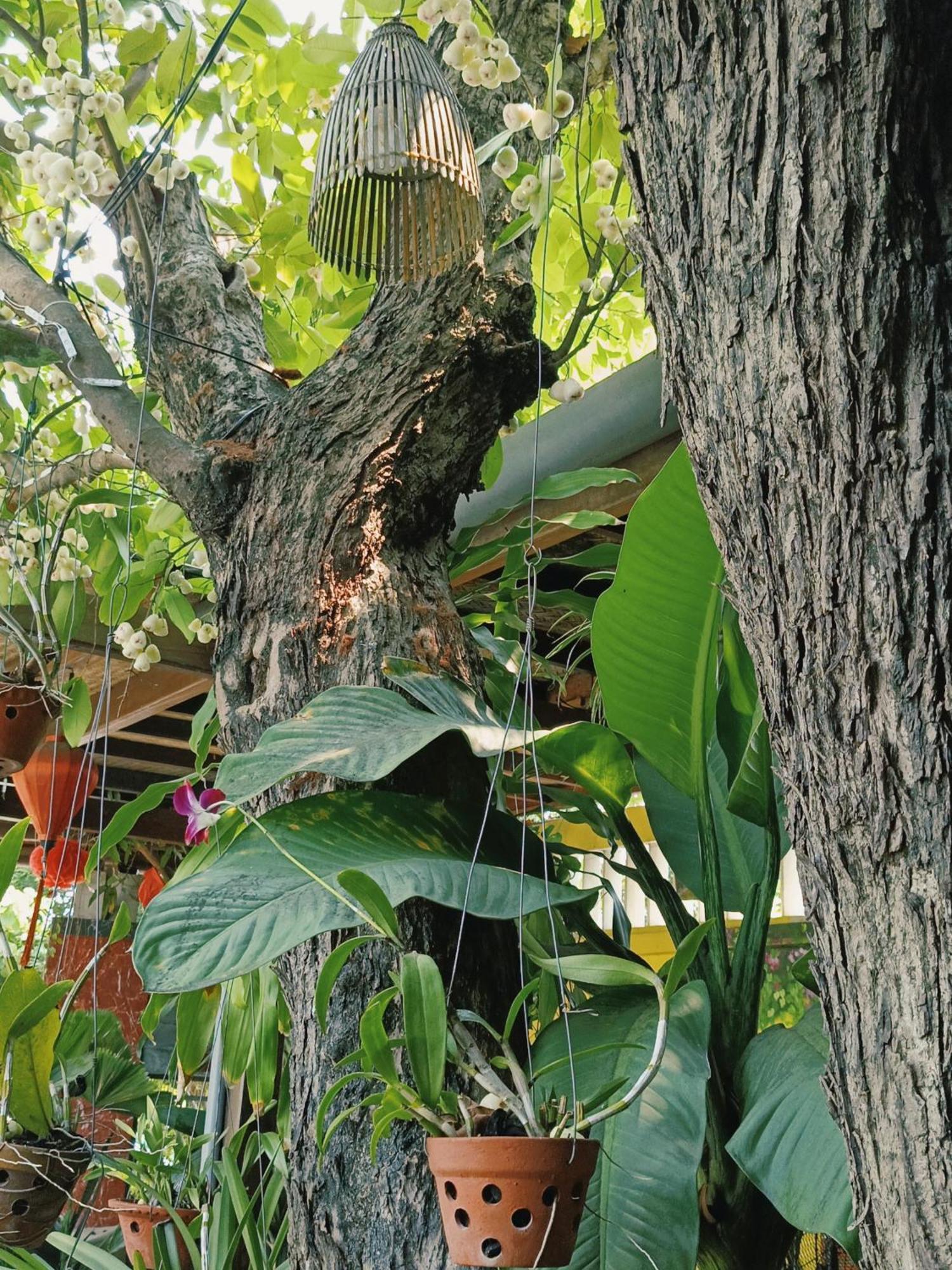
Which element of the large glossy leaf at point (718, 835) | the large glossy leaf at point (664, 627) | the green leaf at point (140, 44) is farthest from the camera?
the green leaf at point (140, 44)

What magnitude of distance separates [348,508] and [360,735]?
384 millimetres

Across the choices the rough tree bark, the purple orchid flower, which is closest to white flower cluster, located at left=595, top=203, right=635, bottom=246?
the rough tree bark

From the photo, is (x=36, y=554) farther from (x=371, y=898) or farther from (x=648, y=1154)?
(x=648, y=1154)

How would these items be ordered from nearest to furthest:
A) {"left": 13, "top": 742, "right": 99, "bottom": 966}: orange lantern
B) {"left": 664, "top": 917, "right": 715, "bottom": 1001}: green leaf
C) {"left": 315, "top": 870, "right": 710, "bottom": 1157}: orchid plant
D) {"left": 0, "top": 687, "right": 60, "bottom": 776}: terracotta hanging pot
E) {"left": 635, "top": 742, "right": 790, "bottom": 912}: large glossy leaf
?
{"left": 315, "top": 870, "right": 710, "bottom": 1157}: orchid plant → {"left": 664, "top": 917, "right": 715, "bottom": 1001}: green leaf → {"left": 635, "top": 742, "right": 790, "bottom": 912}: large glossy leaf → {"left": 0, "top": 687, "right": 60, "bottom": 776}: terracotta hanging pot → {"left": 13, "top": 742, "right": 99, "bottom": 966}: orange lantern

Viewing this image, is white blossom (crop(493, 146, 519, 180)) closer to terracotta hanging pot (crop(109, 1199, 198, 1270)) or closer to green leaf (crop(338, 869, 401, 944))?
green leaf (crop(338, 869, 401, 944))

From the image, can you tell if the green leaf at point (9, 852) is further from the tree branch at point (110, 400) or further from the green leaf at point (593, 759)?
the green leaf at point (593, 759)

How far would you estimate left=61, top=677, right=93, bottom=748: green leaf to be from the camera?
6.12 ft

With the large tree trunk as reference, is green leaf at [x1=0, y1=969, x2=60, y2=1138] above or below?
below

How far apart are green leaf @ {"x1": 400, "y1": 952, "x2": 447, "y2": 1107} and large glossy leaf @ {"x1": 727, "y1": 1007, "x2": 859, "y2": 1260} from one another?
0.89 feet

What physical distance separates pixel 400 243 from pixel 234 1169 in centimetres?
139

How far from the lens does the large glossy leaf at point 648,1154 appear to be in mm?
898

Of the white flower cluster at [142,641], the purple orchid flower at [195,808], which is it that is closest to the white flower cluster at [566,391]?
the purple orchid flower at [195,808]

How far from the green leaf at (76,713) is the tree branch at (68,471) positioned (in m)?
0.38

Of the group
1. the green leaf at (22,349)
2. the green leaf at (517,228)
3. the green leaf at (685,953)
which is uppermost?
the green leaf at (517,228)
